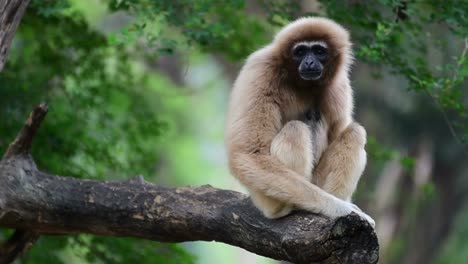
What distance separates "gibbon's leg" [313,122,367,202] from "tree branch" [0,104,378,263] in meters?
0.78

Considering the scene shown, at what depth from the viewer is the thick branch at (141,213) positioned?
6801mm

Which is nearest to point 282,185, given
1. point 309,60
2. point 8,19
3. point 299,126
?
point 299,126

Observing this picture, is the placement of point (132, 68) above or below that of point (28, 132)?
below

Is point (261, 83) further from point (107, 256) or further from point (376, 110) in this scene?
point (376, 110)

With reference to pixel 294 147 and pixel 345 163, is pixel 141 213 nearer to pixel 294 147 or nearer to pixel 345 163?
pixel 294 147

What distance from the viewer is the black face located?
25.8 feet

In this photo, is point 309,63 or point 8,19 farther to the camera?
point 309,63

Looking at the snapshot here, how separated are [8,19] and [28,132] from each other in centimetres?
106

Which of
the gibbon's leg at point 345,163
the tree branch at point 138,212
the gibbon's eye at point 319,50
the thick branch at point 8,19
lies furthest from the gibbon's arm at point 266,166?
the thick branch at point 8,19

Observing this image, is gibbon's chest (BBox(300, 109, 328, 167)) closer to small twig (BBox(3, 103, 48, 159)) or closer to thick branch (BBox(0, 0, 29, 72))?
small twig (BBox(3, 103, 48, 159))

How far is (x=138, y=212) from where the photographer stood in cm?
759

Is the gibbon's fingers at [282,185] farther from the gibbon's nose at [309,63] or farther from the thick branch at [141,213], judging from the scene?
the gibbon's nose at [309,63]

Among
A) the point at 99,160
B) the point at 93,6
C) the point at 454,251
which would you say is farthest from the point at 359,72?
the point at 99,160

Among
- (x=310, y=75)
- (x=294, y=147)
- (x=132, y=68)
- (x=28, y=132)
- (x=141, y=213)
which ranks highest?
(x=310, y=75)
